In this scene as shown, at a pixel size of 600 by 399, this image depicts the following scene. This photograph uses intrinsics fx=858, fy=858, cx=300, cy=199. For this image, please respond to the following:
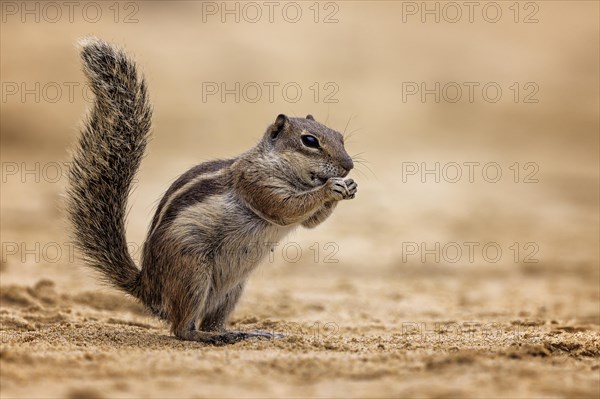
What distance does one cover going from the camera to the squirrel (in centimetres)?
652

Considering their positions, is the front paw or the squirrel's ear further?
the squirrel's ear

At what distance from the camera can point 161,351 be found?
18.3ft

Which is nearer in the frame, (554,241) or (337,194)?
(337,194)

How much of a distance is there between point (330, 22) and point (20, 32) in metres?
10.2

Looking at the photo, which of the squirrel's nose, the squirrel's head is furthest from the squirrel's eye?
the squirrel's nose

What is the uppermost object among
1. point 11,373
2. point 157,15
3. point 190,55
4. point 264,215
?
point 157,15

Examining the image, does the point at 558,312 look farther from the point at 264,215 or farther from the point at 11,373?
the point at 11,373

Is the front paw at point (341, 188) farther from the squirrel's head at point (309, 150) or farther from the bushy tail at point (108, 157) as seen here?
the bushy tail at point (108, 157)

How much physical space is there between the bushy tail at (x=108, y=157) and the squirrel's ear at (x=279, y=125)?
1.03 meters

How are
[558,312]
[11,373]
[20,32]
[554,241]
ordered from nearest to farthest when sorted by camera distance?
[11,373] < [558,312] < [554,241] < [20,32]

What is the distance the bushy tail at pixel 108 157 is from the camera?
6738 mm

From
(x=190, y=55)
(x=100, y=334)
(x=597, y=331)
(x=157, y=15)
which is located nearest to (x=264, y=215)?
(x=100, y=334)

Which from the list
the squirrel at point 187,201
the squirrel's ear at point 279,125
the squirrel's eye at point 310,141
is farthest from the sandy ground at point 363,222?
the squirrel's ear at point 279,125

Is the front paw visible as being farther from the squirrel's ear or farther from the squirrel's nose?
the squirrel's ear
